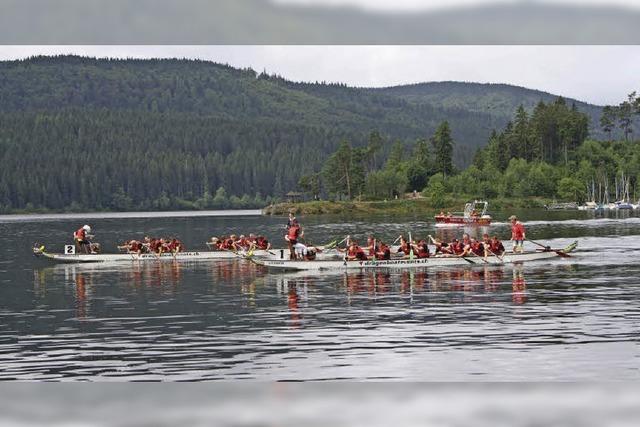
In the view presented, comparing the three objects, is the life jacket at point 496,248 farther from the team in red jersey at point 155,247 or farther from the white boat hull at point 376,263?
the team in red jersey at point 155,247

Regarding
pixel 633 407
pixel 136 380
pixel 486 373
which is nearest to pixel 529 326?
pixel 486 373

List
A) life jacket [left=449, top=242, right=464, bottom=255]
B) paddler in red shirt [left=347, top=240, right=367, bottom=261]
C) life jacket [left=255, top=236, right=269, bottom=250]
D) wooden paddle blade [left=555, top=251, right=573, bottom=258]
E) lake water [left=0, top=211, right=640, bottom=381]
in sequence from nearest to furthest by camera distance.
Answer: lake water [left=0, top=211, right=640, bottom=381]
paddler in red shirt [left=347, top=240, right=367, bottom=261]
life jacket [left=449, top=242, right=464, bottom=255]
wooden paddle blade [left=555, top=251, right=573, bottom=258]
life jacket [left=255, top=236, right=269, bottom=250]

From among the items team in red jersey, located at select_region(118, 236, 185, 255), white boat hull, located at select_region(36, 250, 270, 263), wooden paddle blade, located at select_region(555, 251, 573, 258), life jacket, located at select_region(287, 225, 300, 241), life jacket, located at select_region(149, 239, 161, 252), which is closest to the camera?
life jacket, located at select_region(287, 225, 300, 241)

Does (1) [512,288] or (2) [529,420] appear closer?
(2) [529,420]

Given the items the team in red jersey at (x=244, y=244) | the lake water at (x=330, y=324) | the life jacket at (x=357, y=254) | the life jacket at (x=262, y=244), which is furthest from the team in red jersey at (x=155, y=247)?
the life jacket at (x=357, y=254)

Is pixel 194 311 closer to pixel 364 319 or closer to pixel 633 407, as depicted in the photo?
pixel 364 319

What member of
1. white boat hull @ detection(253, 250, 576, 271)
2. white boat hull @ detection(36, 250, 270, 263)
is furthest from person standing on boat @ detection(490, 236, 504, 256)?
white boat hull @ detection(36, 250, 270, 263)

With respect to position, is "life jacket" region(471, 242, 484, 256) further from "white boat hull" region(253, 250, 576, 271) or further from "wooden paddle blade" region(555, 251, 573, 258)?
"wooden paddle blade" region(555, 251, 573, 258)

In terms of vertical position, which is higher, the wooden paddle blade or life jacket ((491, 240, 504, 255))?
life jacket ((491, 240, 504, 255))

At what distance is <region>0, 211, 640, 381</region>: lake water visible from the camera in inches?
880

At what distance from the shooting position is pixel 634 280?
44969 mm

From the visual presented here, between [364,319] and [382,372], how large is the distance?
11.3 m

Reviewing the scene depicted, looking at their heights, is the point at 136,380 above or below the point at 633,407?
below

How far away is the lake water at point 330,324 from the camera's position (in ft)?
73.3
